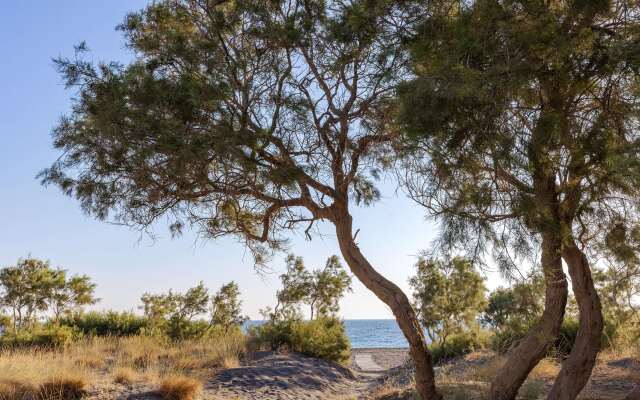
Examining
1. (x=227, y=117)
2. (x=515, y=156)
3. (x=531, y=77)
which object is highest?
(x=227, y=117)

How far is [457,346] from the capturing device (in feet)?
49.1

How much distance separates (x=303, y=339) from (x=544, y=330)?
9154mm

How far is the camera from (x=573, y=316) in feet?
42.1

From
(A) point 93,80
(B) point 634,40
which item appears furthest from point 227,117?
(B) point 634,40

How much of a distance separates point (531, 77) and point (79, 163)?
5213mm

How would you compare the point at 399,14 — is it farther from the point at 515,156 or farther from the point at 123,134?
the point at 123,134

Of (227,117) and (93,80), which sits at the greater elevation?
(93,80)

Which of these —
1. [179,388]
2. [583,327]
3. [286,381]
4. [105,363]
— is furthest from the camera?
[105,363]

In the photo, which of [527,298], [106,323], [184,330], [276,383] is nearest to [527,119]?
[527,298]

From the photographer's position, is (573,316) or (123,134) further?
(573,316)

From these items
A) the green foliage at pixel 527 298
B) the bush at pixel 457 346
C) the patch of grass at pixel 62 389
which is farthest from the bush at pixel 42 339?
the green foliage at pixel 527 298

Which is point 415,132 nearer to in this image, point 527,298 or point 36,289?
point 527,298

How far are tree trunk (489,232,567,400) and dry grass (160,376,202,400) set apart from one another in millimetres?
4284

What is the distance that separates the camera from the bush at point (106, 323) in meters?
17.3
